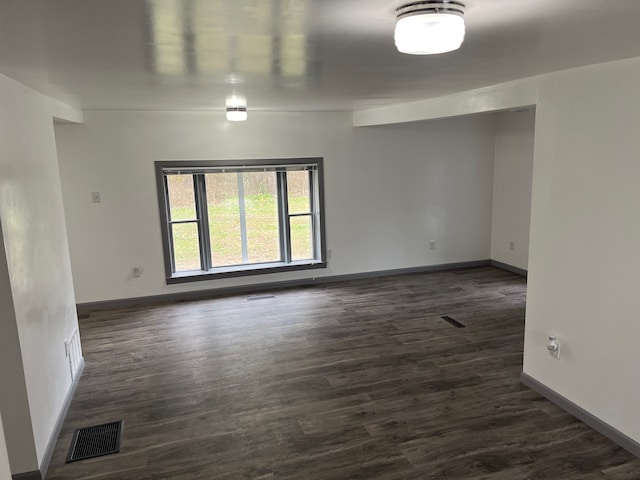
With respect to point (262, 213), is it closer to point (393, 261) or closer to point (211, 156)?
point (211, 156)

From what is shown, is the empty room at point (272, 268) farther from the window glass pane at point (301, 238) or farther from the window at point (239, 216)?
the window glass pane at point (301, 238)

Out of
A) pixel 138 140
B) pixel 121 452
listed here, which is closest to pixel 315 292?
pixel 138 140

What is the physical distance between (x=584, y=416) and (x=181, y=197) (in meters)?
4.59

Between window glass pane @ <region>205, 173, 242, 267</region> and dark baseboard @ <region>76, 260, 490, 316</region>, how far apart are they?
0.37m

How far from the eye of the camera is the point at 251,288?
5922 mm

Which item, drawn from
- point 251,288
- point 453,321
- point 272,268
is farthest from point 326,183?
point 453,321

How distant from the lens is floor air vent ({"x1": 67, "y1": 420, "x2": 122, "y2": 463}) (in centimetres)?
274

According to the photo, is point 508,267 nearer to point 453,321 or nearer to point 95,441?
point 453,321

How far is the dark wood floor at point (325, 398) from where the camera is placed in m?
2.59

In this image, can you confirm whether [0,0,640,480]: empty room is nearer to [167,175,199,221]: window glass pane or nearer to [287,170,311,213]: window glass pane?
[167,175,199,221]: window glass pane

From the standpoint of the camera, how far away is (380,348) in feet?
13.4

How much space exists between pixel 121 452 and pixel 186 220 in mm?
3257

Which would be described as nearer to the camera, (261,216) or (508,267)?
(261,216)

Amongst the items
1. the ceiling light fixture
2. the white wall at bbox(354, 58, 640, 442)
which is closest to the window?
the ceiling light fixture
